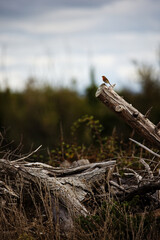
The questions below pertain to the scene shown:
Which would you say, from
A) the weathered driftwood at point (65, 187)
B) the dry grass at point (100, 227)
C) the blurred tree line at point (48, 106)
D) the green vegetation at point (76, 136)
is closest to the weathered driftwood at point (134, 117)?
the green vegetation at point (76, 136)

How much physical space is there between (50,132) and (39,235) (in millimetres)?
10084

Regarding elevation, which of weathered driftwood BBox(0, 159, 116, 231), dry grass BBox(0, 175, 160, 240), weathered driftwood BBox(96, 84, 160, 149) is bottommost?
dry grass BBox(0, 175, 160, 240)

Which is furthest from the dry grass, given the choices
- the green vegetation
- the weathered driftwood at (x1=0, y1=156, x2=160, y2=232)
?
the weathered driftwood at (x1=0, y1=156, x2=160, y2=232)

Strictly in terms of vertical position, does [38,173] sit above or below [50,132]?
above

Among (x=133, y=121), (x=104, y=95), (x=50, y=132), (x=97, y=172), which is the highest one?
(x=104, y=95)

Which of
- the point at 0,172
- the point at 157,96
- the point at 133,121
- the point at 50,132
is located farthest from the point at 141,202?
the point at 50,132

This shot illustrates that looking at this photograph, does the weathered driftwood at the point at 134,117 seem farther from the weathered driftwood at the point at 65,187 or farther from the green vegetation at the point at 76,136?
the weathered driftwood at the point at 65,187

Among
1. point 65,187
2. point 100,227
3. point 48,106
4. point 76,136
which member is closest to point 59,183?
point 65,187

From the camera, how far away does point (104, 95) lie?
449 centimetres

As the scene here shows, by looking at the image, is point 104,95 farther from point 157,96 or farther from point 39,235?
point 157,96

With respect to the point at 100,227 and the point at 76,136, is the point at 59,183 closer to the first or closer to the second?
the point at 100,227

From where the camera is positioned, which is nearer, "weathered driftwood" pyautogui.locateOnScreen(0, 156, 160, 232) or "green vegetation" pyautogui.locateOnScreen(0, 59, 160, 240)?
"green vegetation" pyautogui.locateOnScreen(0, 59, 160, 240)

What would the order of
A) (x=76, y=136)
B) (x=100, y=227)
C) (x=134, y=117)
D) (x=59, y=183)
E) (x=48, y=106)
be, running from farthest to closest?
1. (x=48, y=106)
2. (x=76, y=136)
3. (x=59, y=183)
4. (x=134, y=117)
5. (x=100, y=227)

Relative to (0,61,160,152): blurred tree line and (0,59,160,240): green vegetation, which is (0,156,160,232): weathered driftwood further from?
(0,61,160,152): blurred tree line
